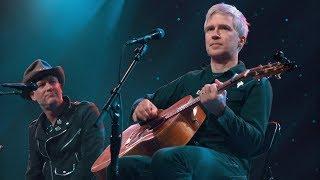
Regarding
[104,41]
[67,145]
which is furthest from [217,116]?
[104,41]

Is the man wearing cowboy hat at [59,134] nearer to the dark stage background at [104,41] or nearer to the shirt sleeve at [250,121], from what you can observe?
the dark stage background at [104,41]

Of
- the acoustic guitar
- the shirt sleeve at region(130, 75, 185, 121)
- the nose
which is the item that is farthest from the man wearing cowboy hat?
the nose

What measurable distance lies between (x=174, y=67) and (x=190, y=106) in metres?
3.21

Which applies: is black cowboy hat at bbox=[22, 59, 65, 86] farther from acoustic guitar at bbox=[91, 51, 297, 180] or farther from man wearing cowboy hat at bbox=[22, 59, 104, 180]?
acoustic guitar at bbox=[91, 51, 297, 180]

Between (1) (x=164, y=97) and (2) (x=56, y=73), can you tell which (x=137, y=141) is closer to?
(1) (x=164, y=97)

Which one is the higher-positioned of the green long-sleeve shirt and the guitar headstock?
the guitar headstock

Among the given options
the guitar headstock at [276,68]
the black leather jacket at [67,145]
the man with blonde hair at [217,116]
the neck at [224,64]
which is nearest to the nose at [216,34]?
the man with blonde hair at [217,116]

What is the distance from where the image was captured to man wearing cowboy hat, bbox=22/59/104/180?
495 cm

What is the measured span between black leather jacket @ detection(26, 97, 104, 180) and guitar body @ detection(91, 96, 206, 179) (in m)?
1.31

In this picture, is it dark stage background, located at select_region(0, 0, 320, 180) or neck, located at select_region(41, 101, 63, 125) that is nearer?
neck, located at select_region(41, 101, 63, 125)

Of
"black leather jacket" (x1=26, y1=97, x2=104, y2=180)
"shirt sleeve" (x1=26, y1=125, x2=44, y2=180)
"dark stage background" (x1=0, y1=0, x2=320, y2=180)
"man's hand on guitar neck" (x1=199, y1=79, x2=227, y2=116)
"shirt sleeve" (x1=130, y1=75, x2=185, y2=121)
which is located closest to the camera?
"man's hand on guitar neck" (x1=199, y1=79, x2=227, y2=116)

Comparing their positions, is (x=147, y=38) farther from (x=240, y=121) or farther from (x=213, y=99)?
(x=240, y=121)

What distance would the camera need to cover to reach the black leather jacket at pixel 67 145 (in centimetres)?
493

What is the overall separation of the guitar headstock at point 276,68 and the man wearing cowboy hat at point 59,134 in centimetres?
205
